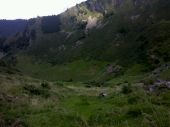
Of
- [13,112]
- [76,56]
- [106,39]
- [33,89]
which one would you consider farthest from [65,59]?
[13,112]

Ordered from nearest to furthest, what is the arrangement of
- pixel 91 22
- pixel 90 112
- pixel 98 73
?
pixel 90 112 < pixel 98 73 < pixel 91 22

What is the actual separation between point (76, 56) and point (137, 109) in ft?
412

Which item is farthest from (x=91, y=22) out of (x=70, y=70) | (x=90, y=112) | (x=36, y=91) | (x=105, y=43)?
(x=90, y=112)

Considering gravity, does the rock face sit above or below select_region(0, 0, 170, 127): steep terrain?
above

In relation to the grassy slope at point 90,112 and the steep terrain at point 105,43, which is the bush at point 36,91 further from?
the steep terrain at point 105,43

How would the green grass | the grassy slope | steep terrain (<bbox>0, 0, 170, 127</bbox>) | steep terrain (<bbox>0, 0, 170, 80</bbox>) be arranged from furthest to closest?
the green grass
steep terrain (<bbox>0, 0, 170, 80</bbox>)
steep terrain (<bbox>0, 0, 170, 127</bbox>)
the grassy slope

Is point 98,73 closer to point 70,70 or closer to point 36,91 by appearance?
point 70,70

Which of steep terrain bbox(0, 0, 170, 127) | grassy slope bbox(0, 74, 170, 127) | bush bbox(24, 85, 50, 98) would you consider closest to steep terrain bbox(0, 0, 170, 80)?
steep terrain bbox(0, 0, 170, 127)

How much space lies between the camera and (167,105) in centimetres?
1830

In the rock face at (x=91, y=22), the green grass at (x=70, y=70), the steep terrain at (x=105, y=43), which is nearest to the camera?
the steep terrain at (x=105, y=43)

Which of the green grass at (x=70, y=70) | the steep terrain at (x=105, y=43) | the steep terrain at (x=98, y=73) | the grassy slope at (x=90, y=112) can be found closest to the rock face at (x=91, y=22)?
the steep terrain at (x=105, y=43)

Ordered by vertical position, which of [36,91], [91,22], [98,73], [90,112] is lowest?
[98,73]

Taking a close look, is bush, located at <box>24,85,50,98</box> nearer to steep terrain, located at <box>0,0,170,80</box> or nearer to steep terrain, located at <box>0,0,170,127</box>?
Answer: steep terrain, located at <box>0,0,170,127</box>

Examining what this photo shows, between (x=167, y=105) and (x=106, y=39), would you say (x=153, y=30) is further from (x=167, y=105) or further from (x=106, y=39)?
(x=167, y=105)
